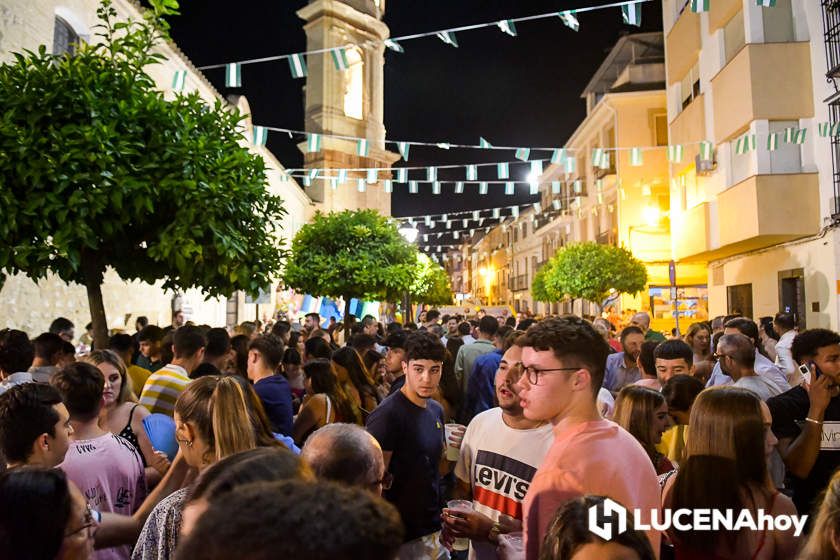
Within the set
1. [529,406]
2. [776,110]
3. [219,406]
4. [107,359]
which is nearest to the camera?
[529,406]

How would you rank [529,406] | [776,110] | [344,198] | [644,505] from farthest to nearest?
1. [344,198]
2. [776,110]
3. [529,406]
4. [644,505]

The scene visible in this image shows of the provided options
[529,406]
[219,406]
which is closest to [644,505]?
[529,406]

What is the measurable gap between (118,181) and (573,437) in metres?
4.65

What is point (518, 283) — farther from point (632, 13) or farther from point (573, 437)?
point (573, 437)

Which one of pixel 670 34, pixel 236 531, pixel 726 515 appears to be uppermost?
pixel 670 34

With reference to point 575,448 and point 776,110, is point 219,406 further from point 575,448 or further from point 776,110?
point 776,110

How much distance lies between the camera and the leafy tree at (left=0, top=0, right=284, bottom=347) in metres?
5.20

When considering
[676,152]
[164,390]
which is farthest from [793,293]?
[164,390]

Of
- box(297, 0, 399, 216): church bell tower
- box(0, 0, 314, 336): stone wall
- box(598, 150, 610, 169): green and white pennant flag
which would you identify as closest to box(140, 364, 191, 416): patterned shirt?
box(0, 0, 314, 336): stone wall

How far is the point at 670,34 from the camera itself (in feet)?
72.2

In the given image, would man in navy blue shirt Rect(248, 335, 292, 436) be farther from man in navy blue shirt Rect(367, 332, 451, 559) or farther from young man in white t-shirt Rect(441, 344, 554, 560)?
young man in white t-shirt Rect(441, 344, 554, 560)

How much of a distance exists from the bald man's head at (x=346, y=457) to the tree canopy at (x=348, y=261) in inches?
539

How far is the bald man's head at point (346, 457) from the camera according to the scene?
8.21ft

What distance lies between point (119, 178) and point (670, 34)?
72.1ft
